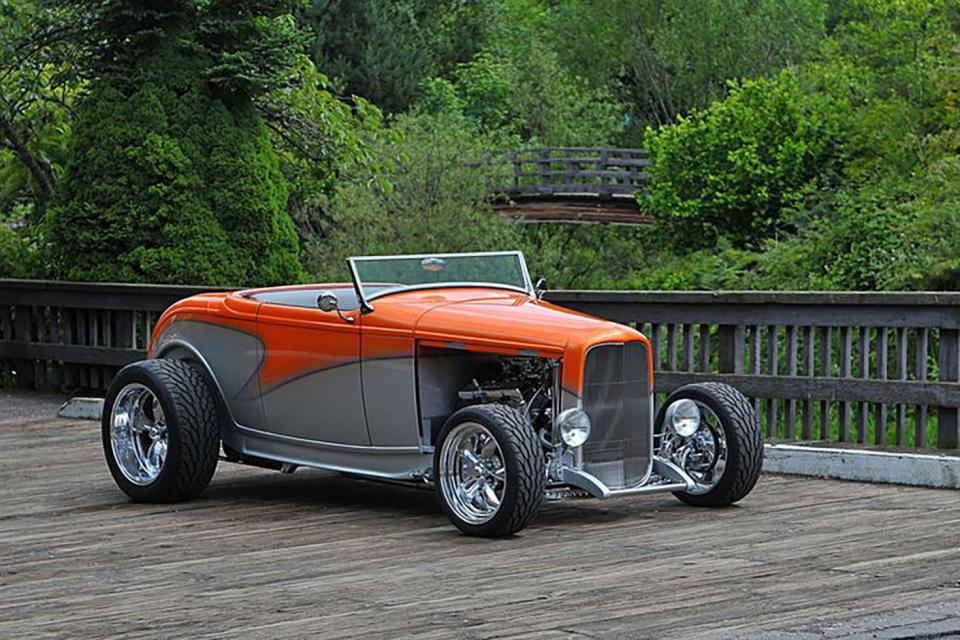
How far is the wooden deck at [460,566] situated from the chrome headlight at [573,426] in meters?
0.47

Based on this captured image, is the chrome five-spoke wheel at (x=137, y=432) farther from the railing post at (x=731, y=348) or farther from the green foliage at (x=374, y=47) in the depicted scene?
the green foliage at (x=374, y=47)

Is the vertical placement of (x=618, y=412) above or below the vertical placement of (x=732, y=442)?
above

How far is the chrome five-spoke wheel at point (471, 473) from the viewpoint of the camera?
8.43m

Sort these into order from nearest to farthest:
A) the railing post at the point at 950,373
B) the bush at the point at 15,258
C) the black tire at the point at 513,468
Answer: the black tire at the point at 513,468 < the railing post at the point at 950,373 < the bush at the point at 15,258

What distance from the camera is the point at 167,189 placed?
52.9 feet

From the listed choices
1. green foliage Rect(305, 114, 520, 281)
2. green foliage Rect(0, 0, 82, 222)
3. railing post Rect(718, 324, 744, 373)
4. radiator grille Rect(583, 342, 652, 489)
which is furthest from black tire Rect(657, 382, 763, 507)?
green foliage Rect(305, 114, 520, 281)

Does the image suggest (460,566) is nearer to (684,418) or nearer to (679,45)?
(684,418)

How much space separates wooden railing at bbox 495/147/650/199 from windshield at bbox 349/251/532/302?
1622 inches

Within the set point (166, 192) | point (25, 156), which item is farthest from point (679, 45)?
point (166, 192)

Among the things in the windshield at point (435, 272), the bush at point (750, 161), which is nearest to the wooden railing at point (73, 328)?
the windshield at point (435, 272)

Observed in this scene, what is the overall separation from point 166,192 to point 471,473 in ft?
27.5

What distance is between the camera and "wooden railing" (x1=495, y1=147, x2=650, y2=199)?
53312 millimetres

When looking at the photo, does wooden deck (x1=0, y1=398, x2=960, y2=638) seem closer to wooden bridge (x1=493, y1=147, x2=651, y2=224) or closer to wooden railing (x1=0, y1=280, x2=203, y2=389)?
wooden railing (x1=0, y1=280, x2=203, y2=389)

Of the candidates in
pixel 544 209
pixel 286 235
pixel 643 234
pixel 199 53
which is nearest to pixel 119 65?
pixel 199 53
